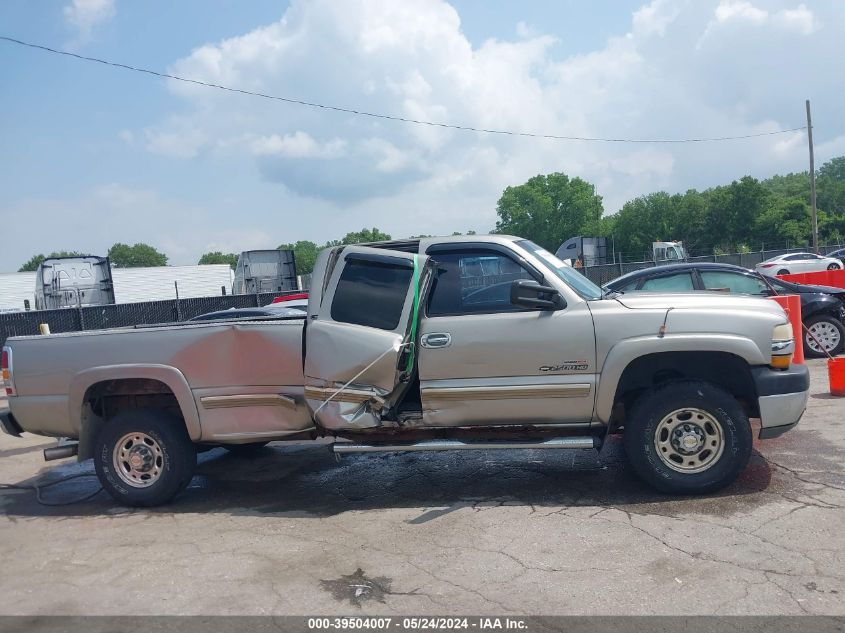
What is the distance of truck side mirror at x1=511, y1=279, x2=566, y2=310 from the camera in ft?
Result: 17.4

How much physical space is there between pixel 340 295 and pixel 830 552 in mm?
3695

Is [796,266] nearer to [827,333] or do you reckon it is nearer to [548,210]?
[827,333]

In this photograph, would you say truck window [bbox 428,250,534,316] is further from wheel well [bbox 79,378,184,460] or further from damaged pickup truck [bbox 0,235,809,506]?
wheel well [bbox 79,378,184,460]

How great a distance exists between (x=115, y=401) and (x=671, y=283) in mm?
7454

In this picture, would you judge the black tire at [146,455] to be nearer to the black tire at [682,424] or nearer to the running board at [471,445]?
the running board at [471,445]

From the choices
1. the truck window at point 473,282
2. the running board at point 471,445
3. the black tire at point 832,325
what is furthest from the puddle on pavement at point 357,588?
the black tire at point 832,325

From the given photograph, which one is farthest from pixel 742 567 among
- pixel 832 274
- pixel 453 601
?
pixel 832 274

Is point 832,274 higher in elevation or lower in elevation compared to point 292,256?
lower

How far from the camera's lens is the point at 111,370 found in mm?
5906

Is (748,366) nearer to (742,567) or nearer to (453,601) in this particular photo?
(742,567)

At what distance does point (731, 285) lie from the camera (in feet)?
33.6

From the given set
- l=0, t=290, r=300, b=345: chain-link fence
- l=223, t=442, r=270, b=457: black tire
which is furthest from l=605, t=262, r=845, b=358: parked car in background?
l=0, t=290, r=300, b=345: chain-link fence

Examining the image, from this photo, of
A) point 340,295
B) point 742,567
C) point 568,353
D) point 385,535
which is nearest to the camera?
point 742,567

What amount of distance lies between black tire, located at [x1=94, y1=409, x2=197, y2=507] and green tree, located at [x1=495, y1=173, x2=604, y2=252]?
96.5m
